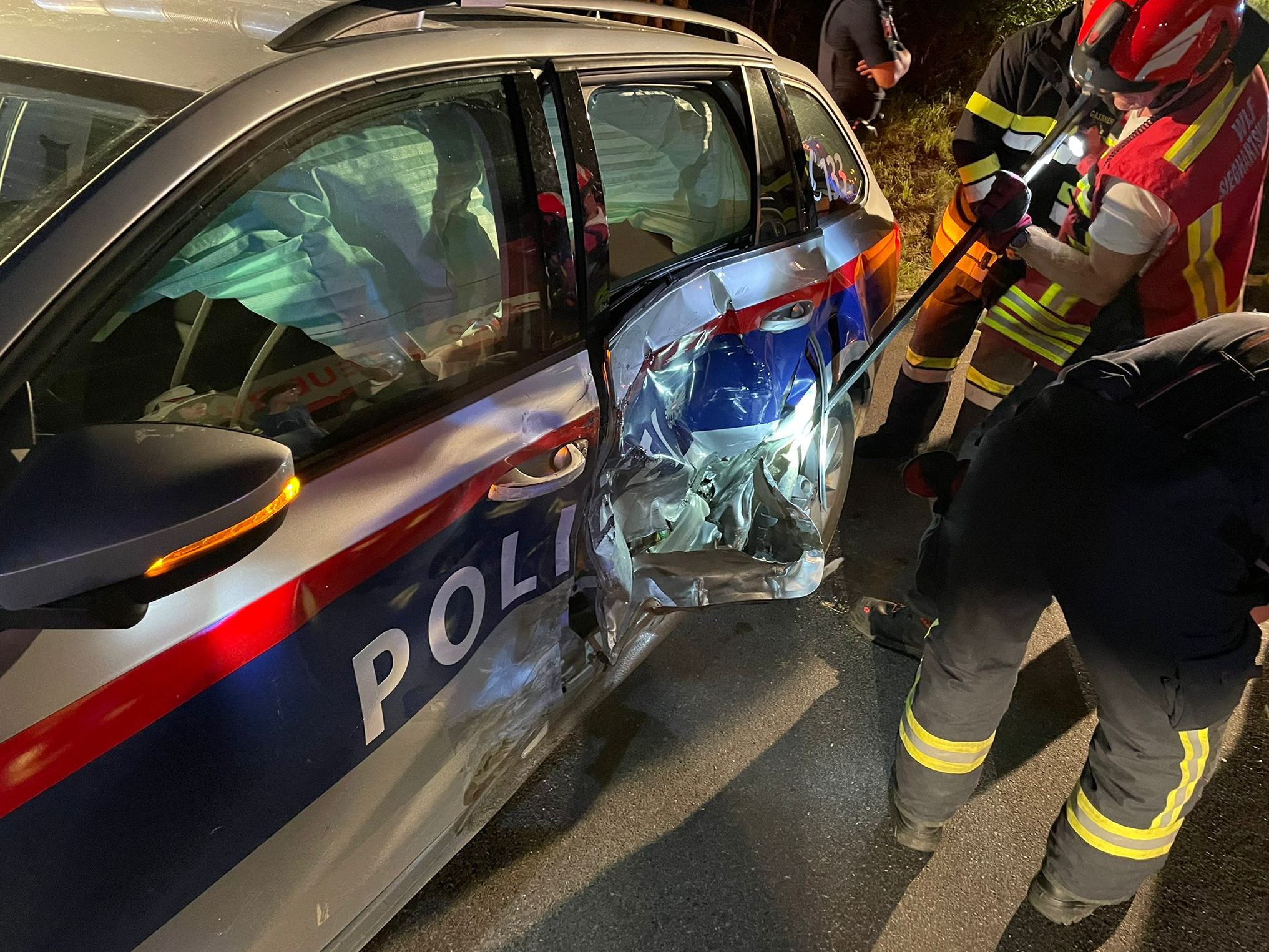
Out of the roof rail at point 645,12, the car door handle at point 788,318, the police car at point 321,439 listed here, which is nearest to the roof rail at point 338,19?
the police car at point 321,439

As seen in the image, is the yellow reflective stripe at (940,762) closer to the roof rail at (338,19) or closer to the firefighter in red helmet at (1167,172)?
the firefighter in red helmet at (1167,172)

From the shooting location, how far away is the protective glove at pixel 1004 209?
7.39 ft

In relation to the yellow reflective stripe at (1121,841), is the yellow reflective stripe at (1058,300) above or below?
above

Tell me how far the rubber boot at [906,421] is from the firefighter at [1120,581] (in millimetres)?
1653

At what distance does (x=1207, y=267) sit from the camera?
7.37 ft

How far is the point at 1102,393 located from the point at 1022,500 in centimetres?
24

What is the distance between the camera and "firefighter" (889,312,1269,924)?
1.34m

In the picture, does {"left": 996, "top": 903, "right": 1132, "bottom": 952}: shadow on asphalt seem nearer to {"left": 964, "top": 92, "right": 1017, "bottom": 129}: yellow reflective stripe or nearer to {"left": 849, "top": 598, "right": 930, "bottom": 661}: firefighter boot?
{"left": 849, "top": 598, "right": 930, "bottom": 661}: firefighter boot

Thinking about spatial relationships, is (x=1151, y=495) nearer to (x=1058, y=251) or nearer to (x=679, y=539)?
(x=679, y=539)

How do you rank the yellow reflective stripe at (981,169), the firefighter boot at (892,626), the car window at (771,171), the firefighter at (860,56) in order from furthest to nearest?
the firefighter at (860,56) → the yellow reflective stripe at (981,169) → the firefighter boot at (892,626) → the car window at (771,171)

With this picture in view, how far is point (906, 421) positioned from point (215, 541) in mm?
2992

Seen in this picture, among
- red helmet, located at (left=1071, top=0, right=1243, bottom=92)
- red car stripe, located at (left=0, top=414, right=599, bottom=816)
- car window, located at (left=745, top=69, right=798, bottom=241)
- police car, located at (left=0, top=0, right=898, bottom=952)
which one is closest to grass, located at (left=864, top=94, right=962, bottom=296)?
red helmet, located at (left=1071, top=0, right=1243, bottom=92)

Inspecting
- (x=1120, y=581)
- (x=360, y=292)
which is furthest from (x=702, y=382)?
(x=1120, y=581)

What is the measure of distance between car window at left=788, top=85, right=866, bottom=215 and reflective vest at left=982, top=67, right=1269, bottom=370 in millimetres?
702
